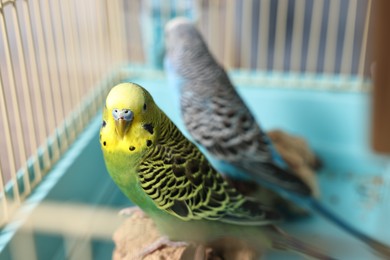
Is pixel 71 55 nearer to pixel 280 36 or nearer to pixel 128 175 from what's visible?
pixel 128 175

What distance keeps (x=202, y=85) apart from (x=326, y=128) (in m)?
0.46

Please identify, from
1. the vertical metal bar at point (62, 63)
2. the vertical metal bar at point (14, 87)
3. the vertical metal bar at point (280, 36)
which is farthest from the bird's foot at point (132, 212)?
the vertical metal bar at point (280, 36)

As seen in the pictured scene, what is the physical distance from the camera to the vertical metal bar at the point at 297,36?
1.54 m

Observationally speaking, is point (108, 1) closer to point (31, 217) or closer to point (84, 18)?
point (84, 18)

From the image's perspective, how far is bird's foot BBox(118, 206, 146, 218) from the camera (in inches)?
26.3

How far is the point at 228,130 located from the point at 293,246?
33 cm

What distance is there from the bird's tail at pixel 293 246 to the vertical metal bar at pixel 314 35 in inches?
34.9

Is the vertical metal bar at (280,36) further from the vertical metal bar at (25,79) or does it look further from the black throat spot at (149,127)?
the black throat spot at (149,127)

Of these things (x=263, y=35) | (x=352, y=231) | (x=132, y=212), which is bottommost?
(x=352, y=231)

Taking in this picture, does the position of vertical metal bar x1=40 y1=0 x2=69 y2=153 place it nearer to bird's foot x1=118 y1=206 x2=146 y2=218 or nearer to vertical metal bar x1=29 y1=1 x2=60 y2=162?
vertical metal bar x1=29 y1=1 x2=60 y2=162

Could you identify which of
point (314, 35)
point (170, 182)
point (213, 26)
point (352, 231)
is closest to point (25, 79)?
point (170, 182)

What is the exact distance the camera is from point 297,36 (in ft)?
5.26

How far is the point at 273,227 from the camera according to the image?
27.8 inches

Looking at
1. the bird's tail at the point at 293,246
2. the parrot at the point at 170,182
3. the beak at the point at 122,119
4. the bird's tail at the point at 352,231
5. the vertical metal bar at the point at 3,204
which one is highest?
the beak at the point at 122,119
